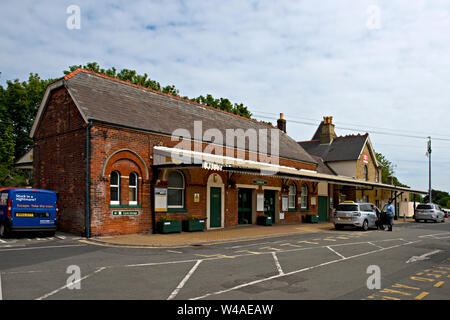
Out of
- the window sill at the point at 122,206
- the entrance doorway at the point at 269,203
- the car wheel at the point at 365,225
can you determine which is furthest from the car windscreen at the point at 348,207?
the window sill at the point at 122,206

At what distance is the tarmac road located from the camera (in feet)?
23.4

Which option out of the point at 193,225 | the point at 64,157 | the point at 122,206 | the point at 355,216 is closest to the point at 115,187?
the point at 122,206

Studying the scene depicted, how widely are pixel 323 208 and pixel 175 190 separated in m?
17.1

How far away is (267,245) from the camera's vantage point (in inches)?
587

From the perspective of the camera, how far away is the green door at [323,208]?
103 feet

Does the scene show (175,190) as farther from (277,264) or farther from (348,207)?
(348,207)

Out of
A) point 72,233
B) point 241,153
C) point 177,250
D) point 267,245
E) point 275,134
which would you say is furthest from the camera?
point 275,134

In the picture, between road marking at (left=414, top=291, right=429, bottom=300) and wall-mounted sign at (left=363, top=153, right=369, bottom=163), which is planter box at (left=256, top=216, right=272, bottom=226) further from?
wall-mounted sign at (left=363, top=153, right=369, bottom=163)

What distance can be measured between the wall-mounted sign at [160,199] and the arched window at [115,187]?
5.98 feet

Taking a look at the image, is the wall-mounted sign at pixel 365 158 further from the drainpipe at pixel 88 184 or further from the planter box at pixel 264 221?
the drainpipe at pixel 88 184

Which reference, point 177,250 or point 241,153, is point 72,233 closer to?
point 177,250

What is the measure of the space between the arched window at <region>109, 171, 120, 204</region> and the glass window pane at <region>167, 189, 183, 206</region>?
2.87 meters
